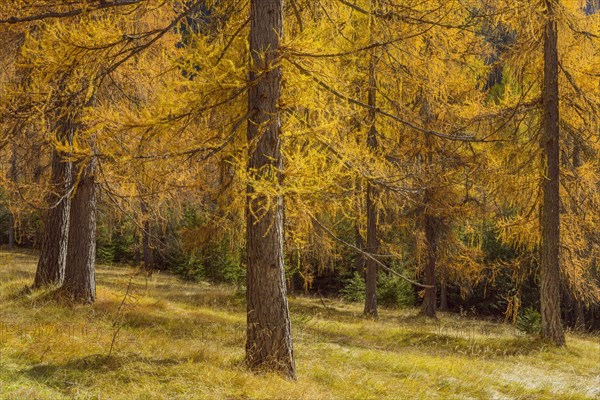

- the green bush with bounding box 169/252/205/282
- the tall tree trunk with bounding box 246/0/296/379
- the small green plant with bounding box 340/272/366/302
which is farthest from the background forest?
the green bush with bounding box 169/252/205/282

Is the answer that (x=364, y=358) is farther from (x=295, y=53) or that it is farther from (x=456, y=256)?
(x=456, y=256)

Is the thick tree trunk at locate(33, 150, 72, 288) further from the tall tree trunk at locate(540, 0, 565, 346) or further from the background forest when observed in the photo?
the tall tree trunk at locate(540, 0, 565, 346)

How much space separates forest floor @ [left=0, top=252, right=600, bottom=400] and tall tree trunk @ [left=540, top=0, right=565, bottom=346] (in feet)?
2.65

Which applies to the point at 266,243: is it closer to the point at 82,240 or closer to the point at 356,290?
the point at 82,240

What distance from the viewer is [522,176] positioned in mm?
12109

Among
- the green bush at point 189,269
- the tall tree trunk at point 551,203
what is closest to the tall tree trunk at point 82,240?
the tall tree trunk at point 551,203

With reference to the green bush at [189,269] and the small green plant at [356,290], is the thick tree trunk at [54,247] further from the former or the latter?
the small green plant at [356,290]

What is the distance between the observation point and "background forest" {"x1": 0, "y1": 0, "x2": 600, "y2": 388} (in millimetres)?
5582

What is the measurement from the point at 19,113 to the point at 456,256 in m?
14.2

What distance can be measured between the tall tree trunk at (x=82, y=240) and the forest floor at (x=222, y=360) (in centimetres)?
48

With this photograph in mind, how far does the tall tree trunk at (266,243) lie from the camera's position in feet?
18.6

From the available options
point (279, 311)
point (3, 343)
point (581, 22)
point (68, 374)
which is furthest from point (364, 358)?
point (581, 22)

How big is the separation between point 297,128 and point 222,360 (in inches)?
114

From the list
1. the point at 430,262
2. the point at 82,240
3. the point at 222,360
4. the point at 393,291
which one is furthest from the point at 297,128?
the point at 393,291
